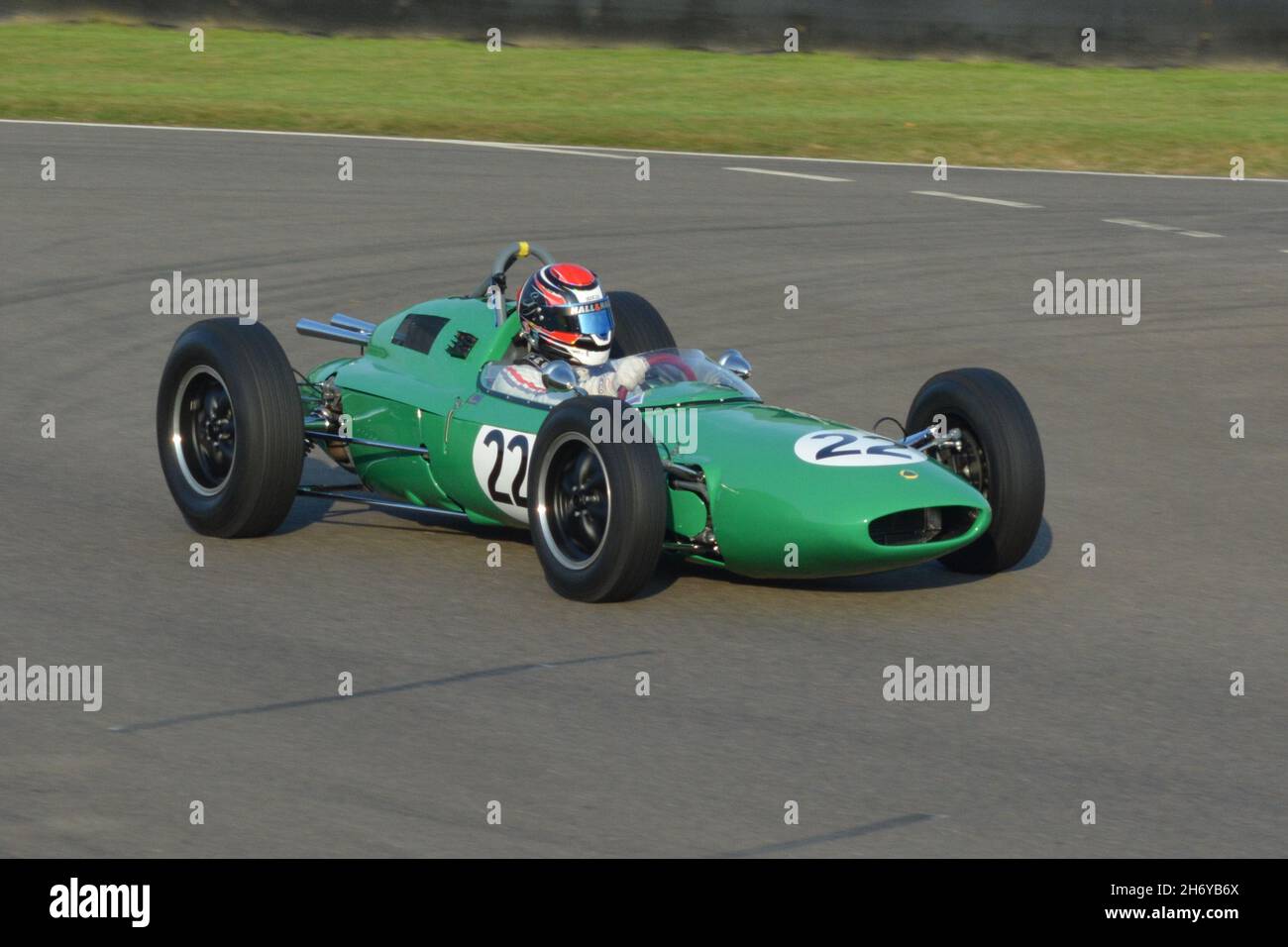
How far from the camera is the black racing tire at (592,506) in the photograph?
7.75 meters

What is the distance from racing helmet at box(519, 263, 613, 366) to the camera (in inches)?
350

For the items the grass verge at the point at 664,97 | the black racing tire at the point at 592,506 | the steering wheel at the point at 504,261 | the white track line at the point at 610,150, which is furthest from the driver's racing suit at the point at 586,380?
the grass verge at the point at 664,97

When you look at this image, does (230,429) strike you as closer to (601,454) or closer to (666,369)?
(666,369)

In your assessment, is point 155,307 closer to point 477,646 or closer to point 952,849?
point 477,646

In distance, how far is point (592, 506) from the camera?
26.6ft

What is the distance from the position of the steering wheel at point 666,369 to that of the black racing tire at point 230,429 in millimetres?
1478

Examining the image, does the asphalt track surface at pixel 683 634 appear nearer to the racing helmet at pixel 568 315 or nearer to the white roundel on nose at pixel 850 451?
the white roundel on nose at pixel 850 451

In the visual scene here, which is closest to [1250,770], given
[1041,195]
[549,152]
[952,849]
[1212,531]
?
[952,849]

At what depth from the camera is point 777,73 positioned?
25.0 meters

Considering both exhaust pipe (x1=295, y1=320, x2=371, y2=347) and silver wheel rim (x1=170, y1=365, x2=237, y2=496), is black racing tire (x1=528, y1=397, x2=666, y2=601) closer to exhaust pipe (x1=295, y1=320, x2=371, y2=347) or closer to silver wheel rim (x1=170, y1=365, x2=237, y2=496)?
silver wheel rim (x1=170, y1=365, x2=237, y2=496)

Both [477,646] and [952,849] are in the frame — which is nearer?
[952,849]

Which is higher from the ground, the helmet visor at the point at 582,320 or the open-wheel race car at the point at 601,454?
the helmet visor at the point at 582,320

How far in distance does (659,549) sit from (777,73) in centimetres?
1792

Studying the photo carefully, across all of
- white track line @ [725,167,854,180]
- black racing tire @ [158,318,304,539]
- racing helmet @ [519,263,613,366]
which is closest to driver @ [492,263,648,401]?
racing helmet @ [519,263,613,366]
